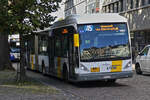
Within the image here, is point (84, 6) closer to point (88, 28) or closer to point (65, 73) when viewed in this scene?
point (65, 73)

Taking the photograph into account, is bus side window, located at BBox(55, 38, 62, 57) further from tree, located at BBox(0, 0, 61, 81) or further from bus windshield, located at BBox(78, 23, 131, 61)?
bus windshield, located at BBox(78, 23, 131, 61)

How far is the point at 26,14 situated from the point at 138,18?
1089 inches

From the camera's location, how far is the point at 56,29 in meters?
19.6

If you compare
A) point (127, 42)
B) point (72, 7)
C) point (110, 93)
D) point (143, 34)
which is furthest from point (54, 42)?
point (72, 7)

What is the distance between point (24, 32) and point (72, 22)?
201 cm

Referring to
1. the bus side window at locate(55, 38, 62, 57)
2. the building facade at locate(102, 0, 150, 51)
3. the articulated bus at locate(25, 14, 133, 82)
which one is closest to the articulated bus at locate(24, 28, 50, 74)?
the bus side window at locate(55, 38, 62, 57)

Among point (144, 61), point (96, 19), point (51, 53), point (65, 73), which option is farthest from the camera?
point (144, 61)

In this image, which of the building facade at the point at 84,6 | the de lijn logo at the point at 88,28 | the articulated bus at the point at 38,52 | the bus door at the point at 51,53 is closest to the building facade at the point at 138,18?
the building facade at the point at 84,6

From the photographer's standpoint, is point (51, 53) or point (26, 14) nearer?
point (26, 14)

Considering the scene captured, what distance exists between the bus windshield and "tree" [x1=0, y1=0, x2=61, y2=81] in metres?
1.65

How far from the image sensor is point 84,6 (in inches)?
2562

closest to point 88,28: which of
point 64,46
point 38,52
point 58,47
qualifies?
point 64,46

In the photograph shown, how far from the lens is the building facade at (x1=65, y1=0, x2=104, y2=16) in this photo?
55594 mm

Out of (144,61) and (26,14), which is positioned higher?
(26,14)
